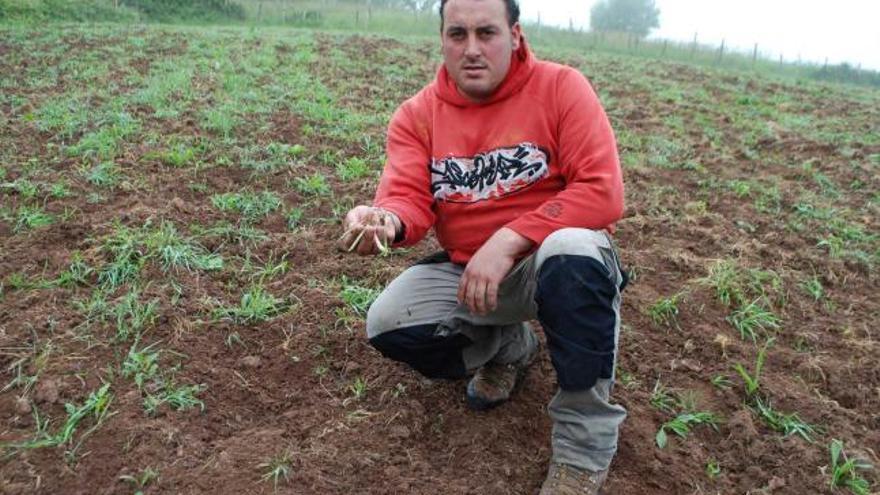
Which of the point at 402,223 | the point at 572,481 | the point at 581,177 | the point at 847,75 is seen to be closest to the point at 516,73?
the point at 581,177

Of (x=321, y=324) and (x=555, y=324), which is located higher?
(x=555, y=324)

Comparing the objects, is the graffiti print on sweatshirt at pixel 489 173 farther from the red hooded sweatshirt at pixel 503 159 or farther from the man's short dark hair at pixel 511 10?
the man's short dark hair at pixel 511 10

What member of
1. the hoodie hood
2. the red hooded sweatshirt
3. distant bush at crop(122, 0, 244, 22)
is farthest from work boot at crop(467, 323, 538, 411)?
distant bush at crop(122, 0, 244, 22)

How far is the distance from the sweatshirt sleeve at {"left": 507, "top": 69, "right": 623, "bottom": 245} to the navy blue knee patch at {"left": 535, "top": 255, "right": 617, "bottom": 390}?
176 mm

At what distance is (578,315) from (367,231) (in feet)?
2.12

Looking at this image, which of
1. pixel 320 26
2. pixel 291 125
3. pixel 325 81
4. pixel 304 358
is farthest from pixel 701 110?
pixel 320 26

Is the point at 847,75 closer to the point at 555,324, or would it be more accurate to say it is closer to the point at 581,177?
the point at 581,177

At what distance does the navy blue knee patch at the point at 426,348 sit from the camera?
2197 millimetres

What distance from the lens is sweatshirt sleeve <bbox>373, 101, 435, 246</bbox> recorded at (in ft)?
7.14

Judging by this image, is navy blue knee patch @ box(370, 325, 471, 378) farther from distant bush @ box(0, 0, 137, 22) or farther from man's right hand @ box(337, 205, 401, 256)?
distant bush @ box(0, 0, 137, 22)

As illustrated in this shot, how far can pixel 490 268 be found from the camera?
193 centimetres

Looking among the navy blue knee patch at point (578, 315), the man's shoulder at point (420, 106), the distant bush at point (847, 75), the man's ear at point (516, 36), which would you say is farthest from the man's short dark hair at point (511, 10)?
the distant bush at point (847, 75)

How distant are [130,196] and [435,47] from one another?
9429 millimetres

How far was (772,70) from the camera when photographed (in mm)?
19516
